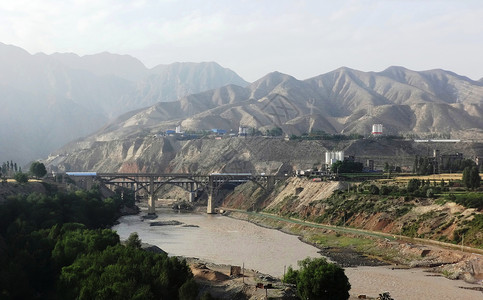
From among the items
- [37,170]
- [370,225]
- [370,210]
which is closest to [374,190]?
[370,210]

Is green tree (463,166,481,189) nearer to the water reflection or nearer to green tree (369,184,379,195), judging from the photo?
green tree (369,184,379,195)

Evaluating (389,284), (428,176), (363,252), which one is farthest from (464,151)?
(389,284)

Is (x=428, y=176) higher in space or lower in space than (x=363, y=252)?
higher

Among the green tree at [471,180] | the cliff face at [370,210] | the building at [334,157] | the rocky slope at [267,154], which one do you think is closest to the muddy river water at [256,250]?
the cliff face at [370,210]

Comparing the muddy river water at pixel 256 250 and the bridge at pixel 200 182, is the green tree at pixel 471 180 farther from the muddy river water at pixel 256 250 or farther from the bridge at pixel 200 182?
the bridge at pixel 200 182

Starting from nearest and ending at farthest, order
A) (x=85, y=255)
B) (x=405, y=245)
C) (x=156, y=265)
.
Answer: (x=156, y=265)
(x=85, y=255)
(x=405, y=245)

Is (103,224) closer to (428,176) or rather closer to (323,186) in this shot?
(323,186)


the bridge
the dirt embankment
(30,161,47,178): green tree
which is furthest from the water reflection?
(30,161,47,178): green tree

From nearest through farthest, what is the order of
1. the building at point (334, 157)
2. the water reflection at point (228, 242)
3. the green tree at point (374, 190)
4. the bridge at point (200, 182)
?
the water reflection at point (228, 242), the green tree at point (374, 190), the building at point (334, 157), the bridge at point (200, 182)

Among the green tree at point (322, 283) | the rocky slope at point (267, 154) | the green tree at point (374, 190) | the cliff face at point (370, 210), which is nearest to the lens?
the green tree at point (322, 283)
